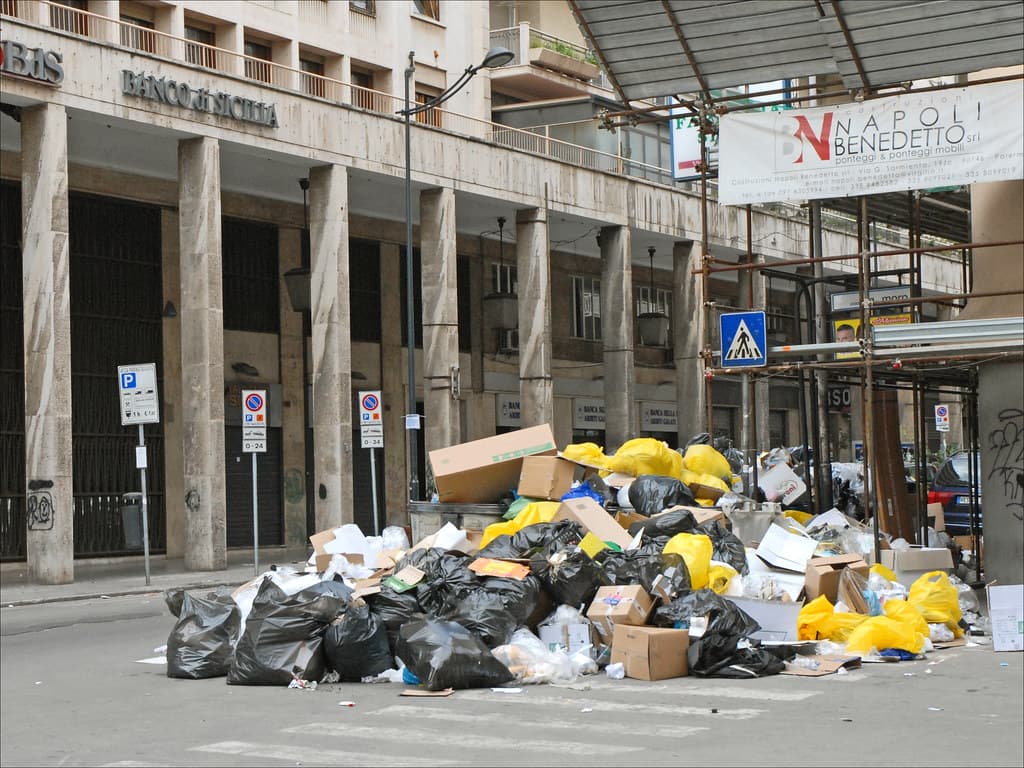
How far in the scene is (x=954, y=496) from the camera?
22.2m

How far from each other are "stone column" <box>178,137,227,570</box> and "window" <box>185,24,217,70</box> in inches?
148

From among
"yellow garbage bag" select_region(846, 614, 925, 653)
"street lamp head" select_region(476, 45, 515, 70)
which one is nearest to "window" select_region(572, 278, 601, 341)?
"street lamp head" select_region(476, 45, 515, 70)

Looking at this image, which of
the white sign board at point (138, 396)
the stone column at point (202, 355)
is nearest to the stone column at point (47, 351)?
the white sign board at point (138, 396)

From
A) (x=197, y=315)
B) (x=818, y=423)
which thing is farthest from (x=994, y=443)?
(x=197, y=315)

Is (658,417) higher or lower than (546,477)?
higher

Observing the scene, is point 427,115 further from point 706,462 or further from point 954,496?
point 706,462

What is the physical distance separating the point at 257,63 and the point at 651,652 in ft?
77.7

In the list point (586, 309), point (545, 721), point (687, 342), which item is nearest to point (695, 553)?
point (545, 721)

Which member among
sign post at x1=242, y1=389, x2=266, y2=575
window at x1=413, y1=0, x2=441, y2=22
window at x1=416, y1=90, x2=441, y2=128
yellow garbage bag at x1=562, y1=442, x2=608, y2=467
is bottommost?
yellow garbage bag at x1=562, y1=442, x2=608, y2=467

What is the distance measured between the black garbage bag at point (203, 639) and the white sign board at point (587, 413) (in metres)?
29.8

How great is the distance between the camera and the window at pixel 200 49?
30.6 meters

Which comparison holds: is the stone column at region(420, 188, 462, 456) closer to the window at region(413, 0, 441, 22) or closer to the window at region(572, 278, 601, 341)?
the window at region(413, 0, 441, 22)

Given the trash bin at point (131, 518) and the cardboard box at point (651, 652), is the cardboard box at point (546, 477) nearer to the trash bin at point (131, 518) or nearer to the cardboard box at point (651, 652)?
the cardboard box at point (651, 652)

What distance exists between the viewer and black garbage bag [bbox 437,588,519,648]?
39.1ft
